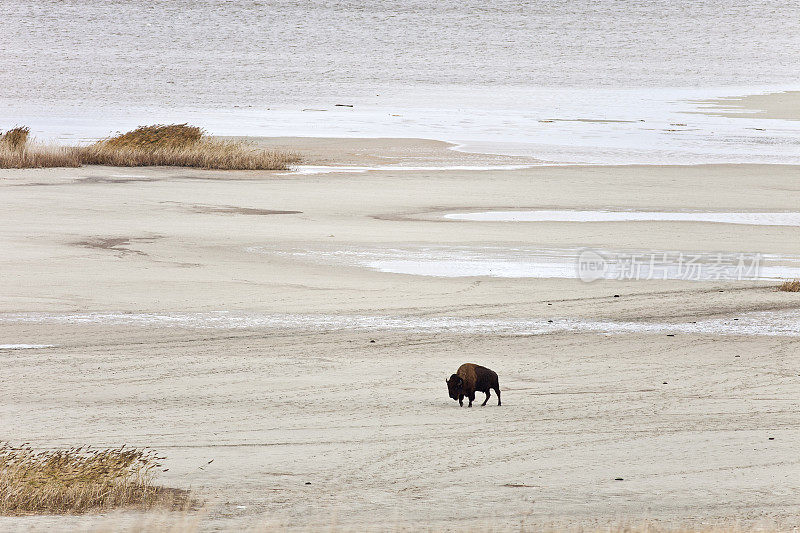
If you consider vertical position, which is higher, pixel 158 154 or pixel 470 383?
pixel 158 154

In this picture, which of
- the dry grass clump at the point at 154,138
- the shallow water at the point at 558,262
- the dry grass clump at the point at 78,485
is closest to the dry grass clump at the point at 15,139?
the dry grass clump at the point at 154,138

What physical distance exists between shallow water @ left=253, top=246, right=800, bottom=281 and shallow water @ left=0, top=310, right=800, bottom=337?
2.31 metres

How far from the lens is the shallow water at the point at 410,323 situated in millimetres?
10977

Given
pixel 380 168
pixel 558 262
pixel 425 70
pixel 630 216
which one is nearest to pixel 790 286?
pixel 558 262

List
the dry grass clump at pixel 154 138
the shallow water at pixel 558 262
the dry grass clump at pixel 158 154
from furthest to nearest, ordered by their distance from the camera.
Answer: the dry grass clump at pixel 154 138 → the dry grass clump at pixel 158 154 → the shallow water at pixel 558 262

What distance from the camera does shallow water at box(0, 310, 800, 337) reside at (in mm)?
10977

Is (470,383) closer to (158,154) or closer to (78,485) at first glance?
(78,485)

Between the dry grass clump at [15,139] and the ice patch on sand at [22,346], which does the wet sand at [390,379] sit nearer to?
the ice patch on sand at [22,346]

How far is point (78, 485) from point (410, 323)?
5.55 metres

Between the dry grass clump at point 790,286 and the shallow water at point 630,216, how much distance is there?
5399 mm

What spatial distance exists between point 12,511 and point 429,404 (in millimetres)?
3318

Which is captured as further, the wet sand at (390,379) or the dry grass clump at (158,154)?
the dry grass clump at (158,154)

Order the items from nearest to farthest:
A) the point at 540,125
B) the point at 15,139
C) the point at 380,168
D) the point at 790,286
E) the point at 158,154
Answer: the point at 790,286 → the point at 15,139 → the point at 158,154 → the point at 380,168 → the point at 540,125

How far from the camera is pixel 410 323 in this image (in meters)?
11.3
